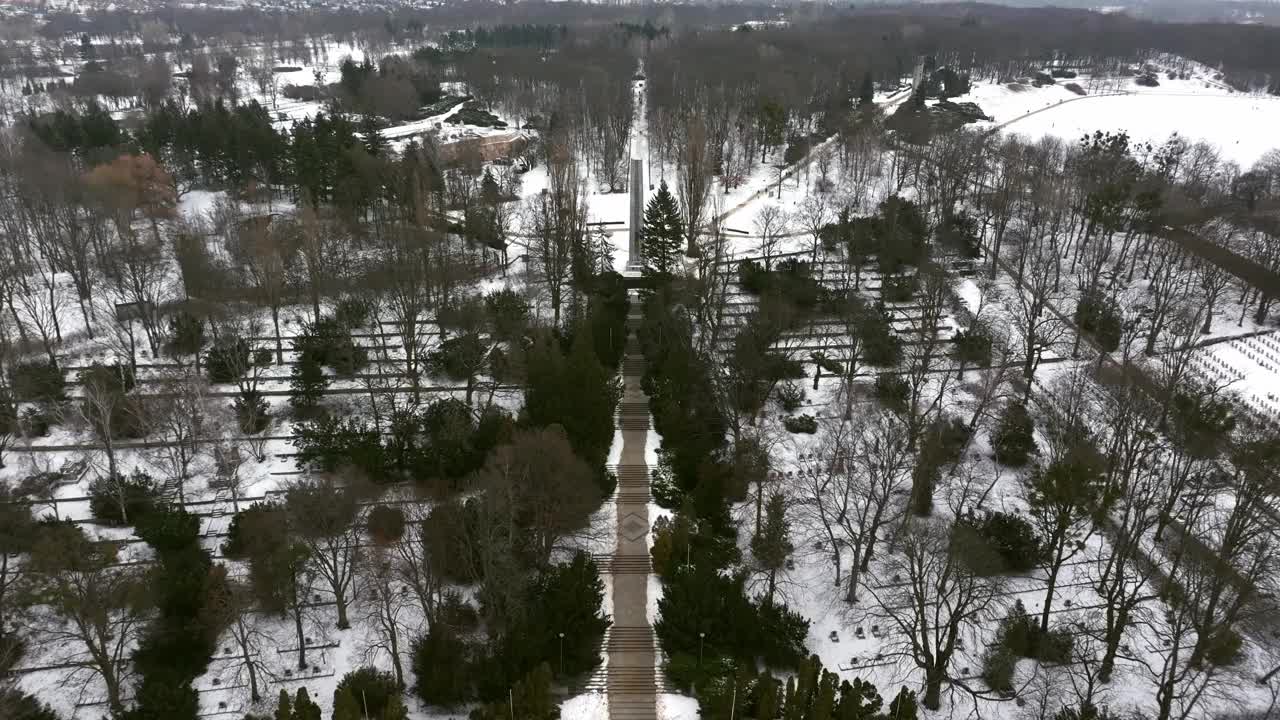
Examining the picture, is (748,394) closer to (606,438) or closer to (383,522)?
(606,438)

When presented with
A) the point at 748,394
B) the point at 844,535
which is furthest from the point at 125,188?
the point at 844,535

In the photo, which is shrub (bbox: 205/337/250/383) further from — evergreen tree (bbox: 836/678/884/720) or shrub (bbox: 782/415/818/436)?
evergreen tree (bbox: 836/678/884/720)

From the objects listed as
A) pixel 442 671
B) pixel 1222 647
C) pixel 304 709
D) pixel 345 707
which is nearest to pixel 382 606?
pixel 442 671

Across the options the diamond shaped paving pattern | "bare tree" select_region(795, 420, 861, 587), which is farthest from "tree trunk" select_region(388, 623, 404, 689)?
"bare tree" select_region(795, 420, 861, 587)

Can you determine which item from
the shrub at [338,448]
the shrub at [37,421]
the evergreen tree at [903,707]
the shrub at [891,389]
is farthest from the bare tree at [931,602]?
the shrub at [37,421]

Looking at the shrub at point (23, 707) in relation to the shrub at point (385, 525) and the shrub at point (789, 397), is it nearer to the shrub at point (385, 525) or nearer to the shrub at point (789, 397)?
the shrub at point (385, 525)

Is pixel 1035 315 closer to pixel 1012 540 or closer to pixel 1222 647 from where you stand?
pixel 1012 540
